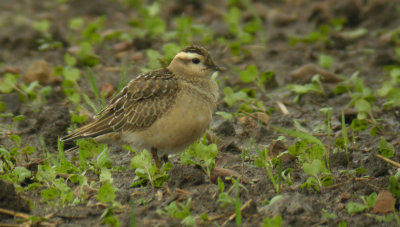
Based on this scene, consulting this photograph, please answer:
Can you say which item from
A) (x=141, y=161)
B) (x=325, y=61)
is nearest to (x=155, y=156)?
(x=141, y=161)

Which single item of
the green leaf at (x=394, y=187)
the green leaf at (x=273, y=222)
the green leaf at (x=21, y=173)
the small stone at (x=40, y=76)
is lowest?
the small stone at (x=40, y=76)

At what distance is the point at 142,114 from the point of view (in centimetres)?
635

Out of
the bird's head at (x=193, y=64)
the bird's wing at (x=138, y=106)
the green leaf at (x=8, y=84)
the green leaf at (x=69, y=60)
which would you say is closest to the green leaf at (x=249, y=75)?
the bird's head at (x=193, y=64)

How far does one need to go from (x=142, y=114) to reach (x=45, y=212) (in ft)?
4.47

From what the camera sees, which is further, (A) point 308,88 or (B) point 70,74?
(B) point 70,74

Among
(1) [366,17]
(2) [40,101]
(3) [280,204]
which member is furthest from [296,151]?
(1) [366,17]

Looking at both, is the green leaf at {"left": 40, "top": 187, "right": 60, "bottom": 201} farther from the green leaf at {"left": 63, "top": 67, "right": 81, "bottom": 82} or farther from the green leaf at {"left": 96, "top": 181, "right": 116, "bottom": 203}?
the green leaf at {"left": 63, "top": 67, "right": 81, "bottom": 82}

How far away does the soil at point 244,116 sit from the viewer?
535cm

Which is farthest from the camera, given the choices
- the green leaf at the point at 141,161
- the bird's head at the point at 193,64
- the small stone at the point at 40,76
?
the small stone at the point at 40,76

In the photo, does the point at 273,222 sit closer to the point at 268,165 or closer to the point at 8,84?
the point at 268,165

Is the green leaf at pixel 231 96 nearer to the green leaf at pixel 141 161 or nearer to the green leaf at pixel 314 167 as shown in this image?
the green leaf at pixel 141 161

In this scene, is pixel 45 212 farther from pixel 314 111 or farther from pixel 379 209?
pixel 314 111

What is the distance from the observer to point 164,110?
625 cm

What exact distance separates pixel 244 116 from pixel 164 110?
1.65 m
